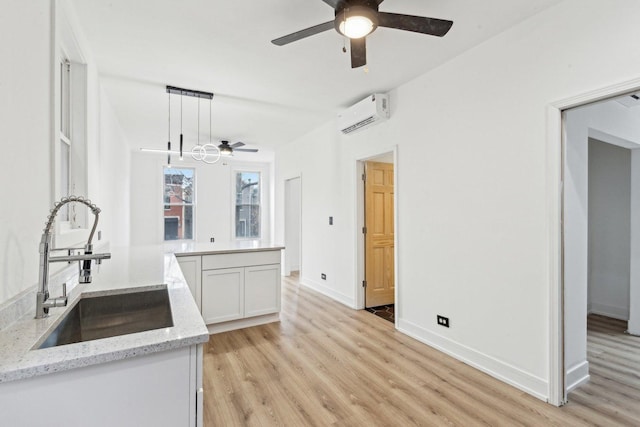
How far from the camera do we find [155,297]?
169 centimetres

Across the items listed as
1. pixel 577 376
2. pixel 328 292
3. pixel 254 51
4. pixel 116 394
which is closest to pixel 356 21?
pixel 254 51

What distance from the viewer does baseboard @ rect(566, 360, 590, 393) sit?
2.31m

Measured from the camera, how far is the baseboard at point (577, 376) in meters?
2.31

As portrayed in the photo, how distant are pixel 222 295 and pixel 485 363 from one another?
2609 mm

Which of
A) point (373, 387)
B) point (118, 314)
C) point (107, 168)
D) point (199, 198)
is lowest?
point (373, 387)

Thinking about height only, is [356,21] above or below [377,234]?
above

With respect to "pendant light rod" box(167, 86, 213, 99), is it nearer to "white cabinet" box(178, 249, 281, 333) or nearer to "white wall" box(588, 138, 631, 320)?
"white cabinet" box(178, 249, 281, 333)

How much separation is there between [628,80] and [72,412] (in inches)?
117

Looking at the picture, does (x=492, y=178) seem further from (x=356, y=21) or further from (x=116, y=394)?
(x=116, y=394)

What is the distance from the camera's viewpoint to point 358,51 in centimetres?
211

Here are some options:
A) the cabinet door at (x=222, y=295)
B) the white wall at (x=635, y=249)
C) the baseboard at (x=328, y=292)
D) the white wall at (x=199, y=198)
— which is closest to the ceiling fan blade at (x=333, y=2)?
the cabinet door at (x=222, y=295)

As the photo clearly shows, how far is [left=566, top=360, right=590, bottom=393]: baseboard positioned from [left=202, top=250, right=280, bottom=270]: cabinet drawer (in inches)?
112

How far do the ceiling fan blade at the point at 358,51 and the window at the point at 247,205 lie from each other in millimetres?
6022

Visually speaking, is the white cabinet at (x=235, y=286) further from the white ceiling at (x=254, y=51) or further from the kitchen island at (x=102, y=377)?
the kitchen island at (x=102, y=377)
